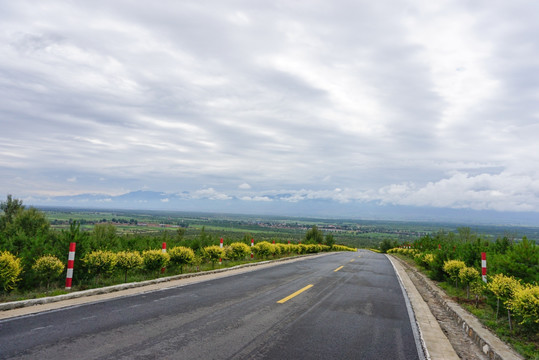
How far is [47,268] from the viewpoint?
8.49m

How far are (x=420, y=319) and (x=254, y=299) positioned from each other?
4.18m

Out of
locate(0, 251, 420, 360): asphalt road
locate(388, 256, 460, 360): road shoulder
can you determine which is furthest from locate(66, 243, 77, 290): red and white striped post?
locate(388, 256, 460, 360): road shoulder

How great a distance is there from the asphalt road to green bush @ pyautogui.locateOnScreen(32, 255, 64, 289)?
2.33 meters

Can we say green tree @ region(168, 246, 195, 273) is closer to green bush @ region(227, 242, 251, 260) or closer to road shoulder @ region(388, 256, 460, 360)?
green bush @ region(227, 242, 251, 260)

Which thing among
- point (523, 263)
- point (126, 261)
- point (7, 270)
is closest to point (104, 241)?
point (126, 261)

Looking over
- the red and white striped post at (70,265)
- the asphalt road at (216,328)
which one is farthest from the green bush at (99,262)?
the asphalt road at (216,328)

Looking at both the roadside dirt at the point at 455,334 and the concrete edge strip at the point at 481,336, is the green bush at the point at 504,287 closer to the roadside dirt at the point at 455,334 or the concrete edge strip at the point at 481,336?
the concrete edge strip at the point at 481,336

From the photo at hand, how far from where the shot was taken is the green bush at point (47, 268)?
840cm

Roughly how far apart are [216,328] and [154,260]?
5.89m

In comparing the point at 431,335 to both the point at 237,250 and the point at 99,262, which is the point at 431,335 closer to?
the point at 99,262

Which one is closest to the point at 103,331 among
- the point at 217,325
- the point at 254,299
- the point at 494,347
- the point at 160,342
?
the point at 160,342

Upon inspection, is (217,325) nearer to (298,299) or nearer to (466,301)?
(298,299)

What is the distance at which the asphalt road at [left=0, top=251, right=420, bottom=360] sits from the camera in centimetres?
473

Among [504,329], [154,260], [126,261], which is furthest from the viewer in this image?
[154,260]
